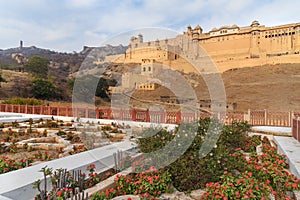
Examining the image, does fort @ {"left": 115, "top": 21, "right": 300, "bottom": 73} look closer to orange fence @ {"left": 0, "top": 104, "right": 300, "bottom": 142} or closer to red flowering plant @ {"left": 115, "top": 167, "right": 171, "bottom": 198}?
orange fence @ {"left": 0, "top": 104, "right": 300, "bottom": 142}

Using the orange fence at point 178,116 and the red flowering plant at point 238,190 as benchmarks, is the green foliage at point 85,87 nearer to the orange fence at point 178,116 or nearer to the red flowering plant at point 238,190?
the orange fence at point 178,116

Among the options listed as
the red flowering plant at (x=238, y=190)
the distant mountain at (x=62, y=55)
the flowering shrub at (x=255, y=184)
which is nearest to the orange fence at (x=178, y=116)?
the distant mountain at (x=62, y=55)

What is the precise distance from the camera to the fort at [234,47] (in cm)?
3881

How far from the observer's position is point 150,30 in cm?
559

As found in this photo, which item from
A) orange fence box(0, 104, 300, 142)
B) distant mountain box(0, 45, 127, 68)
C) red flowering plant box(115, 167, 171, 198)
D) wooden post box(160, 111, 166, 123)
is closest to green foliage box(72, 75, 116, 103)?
orange fence box(0, 104, 300, 142)

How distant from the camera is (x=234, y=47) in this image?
43875mm

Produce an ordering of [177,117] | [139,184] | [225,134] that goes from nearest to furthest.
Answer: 1. [139,184]
2. [225,134]
3. [177,117]

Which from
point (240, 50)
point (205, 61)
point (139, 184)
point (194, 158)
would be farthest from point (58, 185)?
point (240, 50)

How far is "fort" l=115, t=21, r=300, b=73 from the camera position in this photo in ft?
127

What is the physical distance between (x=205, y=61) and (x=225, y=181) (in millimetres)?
42958

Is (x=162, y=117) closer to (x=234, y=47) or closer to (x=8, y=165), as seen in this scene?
(x=8, y=165)

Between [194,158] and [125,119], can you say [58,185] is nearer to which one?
[194,158]

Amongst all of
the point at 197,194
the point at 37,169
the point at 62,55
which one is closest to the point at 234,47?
the point at 197,194

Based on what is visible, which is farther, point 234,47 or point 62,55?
point 62,55
